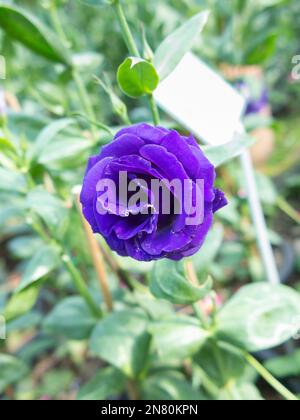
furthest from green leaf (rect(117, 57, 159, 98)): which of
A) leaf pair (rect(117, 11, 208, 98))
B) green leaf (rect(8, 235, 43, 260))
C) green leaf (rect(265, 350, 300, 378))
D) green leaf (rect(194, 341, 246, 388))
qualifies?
green leaf (rect(8, 235, 43, 260))

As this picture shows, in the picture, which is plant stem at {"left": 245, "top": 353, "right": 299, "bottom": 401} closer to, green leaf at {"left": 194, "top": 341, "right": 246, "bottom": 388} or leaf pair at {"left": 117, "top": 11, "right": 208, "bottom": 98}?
green leaf at {"left": 194, "top": 341, "right": 246, "bottom": 388}

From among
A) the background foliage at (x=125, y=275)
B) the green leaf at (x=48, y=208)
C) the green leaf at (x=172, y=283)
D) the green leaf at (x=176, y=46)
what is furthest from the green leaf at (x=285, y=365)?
the green leaf at (x=176, y=46)

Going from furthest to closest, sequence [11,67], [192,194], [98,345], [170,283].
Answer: [11,67] < [98,345] < [170,283] < [192,194]

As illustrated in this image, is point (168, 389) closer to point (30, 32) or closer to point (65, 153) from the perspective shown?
point (65, 153)

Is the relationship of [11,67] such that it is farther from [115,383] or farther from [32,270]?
[115,383]

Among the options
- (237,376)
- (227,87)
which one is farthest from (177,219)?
(237,376)
